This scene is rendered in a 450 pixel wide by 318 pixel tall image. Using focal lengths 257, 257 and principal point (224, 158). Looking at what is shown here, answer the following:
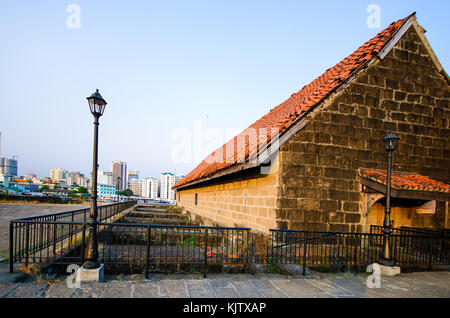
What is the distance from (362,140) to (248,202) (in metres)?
4.10

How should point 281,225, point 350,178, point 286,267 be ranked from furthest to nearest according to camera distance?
point 350,178
point 281,225
point 286,267

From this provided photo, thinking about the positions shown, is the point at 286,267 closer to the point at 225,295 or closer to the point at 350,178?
the point at 225,295

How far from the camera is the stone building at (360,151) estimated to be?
7.11 meters

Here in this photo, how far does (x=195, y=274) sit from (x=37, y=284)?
9.89 ft

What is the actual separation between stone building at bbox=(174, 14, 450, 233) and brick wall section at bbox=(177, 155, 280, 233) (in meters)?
0.03

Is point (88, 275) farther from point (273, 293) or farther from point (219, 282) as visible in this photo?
point (273, 293)

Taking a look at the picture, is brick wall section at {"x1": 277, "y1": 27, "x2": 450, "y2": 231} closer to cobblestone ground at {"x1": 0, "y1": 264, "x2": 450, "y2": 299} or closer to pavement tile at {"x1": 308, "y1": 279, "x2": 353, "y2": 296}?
pavement tile at {"x1": 308, "y1": 279, "x2": 353, "y2": 296}

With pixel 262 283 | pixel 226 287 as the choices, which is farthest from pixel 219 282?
pixel 262 283

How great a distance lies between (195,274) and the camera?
588 cm

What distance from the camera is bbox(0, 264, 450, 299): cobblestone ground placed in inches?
177

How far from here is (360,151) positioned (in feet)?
25.9

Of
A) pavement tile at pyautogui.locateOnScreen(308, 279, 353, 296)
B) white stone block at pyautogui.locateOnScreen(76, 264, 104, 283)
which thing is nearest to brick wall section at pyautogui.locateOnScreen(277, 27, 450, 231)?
pavement tile at pyautogui.locateOnScreen(308, 279, 353, 296)

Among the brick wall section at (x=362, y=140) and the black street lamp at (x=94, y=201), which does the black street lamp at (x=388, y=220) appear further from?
the black street lamp at (x=94, y=201)
